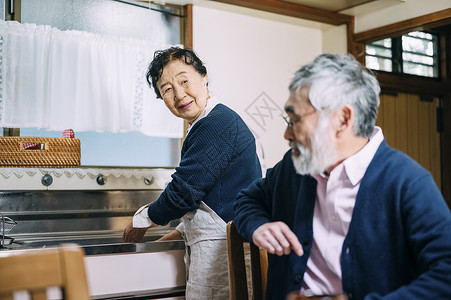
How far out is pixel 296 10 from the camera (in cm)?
328

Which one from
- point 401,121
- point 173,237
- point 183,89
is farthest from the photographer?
point 401,121

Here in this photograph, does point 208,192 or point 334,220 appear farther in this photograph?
point 208,192

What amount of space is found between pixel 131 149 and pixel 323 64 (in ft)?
6.33

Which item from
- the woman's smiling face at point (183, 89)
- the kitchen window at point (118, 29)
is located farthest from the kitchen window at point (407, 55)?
the woman's smiling face at point (183, 89)

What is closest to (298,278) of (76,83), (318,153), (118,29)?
(318,153)

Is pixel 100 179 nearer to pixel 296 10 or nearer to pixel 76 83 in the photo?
pixel 76 83

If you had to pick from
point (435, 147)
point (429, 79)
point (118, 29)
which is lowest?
point (435, 147)

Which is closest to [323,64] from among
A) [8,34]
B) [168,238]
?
[168,238]

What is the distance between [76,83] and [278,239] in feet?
6.12

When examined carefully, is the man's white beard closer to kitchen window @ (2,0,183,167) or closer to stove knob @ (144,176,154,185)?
stove knob @ (144,176,154,185)

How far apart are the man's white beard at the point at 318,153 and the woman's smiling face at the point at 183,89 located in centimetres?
74

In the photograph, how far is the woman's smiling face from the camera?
1.88m

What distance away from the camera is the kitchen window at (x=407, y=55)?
3.81 meters

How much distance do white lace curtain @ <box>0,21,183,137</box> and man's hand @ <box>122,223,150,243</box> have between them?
0.97 m
